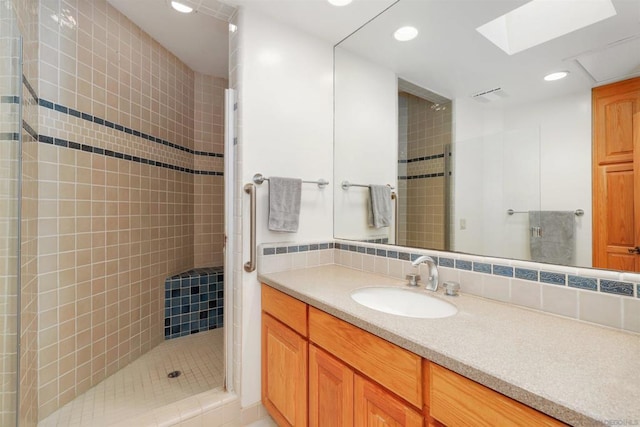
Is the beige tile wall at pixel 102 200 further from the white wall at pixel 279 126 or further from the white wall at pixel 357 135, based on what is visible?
the white wall at pixel 357 135

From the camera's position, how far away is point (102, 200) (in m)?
1.87

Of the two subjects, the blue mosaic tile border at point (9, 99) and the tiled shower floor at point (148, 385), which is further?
the tiled shower floor at point (148, 385)

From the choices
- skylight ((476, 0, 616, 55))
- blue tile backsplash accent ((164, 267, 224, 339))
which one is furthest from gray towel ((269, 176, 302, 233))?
blue tile backsplash accent ((164, 267, 224, 339))

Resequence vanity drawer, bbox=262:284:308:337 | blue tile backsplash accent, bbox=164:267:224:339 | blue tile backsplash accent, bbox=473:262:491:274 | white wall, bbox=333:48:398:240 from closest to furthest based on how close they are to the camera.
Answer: blue tile backsplash accent, bbox=473:262:491:274 < vanity drawer, bbox=262:284:308:337 < white wall, bbox=333:48:398:240 < blue tile backsplash accent, bbox=164:267:224:339

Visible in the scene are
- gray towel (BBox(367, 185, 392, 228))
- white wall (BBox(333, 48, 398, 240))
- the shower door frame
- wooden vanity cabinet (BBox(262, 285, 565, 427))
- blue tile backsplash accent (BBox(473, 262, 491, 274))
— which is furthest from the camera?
white wall (BBox(333, 48, 398, 240))

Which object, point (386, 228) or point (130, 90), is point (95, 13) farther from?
point (386, 228)

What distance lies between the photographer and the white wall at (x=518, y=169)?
0.97 m

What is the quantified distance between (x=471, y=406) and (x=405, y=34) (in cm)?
180

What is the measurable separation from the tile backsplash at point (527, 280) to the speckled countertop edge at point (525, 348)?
0.14 ft

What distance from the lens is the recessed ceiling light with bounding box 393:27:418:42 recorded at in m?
1.61

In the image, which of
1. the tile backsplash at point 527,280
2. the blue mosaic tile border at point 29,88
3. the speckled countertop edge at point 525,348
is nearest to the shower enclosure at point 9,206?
the blue mosaic tile border at point 29,88

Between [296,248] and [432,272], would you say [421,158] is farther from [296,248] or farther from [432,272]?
[296,248]

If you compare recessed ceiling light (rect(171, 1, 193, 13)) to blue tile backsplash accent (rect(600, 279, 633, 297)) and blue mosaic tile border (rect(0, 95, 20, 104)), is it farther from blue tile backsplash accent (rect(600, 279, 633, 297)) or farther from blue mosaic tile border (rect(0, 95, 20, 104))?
blue tile backsplash accent (rect(600, 279, 633, 297))

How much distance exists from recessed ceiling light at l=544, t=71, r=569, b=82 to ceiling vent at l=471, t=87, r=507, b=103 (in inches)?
5.9
